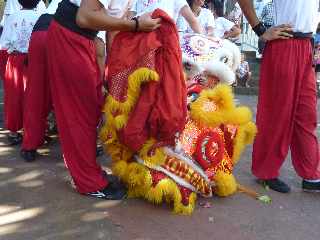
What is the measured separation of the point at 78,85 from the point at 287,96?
4.95 feet

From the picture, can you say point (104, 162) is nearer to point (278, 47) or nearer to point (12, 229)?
point (12, 229)

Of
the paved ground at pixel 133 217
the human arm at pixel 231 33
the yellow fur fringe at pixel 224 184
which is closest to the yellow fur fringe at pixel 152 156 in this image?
the paved ground at pixel 133 217

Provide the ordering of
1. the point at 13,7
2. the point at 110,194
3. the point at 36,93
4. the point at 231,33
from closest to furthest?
the point at 110,194 < the point at 36,93 < the point at 13,7 < the point at 231,33

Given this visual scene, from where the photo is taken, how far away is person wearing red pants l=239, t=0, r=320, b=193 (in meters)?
3.76

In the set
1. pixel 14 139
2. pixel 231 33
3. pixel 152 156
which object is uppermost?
pixel 231 33

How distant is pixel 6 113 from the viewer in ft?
16.8

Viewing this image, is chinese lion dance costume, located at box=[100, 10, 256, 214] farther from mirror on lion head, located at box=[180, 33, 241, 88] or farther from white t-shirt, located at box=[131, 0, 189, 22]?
white t-shirt, located at box=[131, 0, 189, 22]

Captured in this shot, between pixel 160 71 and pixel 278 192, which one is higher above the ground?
pixel 160 71

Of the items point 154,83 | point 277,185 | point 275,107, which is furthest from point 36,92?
point 277,185

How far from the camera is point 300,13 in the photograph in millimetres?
3734

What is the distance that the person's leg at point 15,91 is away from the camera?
198 inches

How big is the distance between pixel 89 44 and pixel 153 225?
1262mm

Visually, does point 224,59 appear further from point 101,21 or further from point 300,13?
point 101,21

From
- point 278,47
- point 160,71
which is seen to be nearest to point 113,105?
point 160,71
